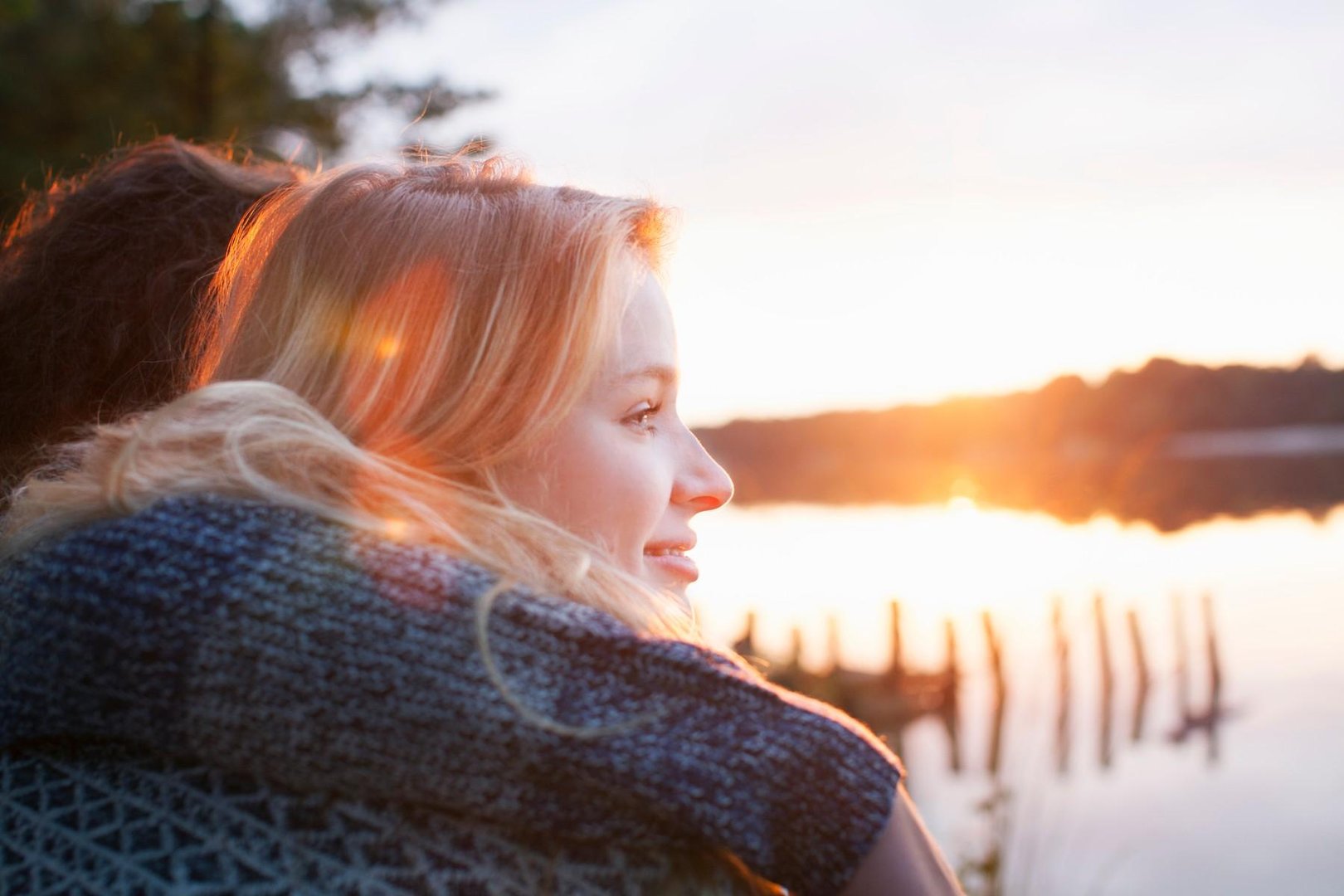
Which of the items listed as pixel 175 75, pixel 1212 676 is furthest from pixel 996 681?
pixel 175 75

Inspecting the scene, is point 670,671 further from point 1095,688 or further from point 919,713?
point 1095,688

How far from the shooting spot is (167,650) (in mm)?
920

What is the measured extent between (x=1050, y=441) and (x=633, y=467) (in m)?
74.1

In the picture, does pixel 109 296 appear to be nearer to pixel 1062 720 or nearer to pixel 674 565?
pixel 674 565

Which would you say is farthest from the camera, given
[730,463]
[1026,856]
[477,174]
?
[730,463]

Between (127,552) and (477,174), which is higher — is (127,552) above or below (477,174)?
below

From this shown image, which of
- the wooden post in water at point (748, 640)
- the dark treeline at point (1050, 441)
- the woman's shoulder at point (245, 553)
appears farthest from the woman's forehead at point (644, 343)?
the dark treeline at point (1050, 441)

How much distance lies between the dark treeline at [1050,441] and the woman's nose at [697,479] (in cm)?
4340

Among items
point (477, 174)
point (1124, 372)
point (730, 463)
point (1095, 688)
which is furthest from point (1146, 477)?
point (477, 174)

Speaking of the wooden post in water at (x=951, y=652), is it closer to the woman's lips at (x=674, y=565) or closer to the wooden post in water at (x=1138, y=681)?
the wooden post in water at (x=1138, y=681)

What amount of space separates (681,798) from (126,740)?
0.52 meters

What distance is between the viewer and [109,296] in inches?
85.0

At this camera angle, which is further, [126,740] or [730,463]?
[730,463]

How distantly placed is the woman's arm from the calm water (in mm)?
4776
